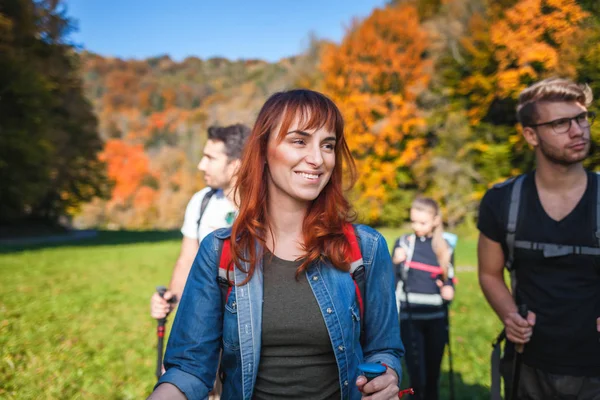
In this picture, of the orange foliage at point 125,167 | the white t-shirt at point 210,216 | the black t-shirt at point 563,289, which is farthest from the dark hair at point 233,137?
the orange foliage at point 125,167

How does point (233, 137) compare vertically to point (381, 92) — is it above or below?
below

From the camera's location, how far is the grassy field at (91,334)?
5.18 meters

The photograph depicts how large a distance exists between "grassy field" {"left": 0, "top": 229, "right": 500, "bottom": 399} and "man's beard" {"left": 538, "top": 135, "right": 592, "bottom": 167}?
345 cm

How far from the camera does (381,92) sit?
30.7 m

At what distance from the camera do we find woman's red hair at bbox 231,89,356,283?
1777 millimetres

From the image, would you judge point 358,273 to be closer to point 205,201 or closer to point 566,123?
point 566,123

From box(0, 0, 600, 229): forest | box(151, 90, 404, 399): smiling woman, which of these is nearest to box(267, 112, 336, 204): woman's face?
box(151, 90, 404, 399): smiling woman

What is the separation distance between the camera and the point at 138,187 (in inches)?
2537

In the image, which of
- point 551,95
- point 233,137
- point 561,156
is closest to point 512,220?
point 561,156

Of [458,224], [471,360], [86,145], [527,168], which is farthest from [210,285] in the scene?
[86,145]

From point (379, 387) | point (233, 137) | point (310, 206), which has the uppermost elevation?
point (233, 137)

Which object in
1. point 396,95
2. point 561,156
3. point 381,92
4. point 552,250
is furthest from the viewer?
point 381,92

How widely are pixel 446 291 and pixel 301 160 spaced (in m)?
3.18

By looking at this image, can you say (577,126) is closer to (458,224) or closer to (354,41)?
(458,224)
